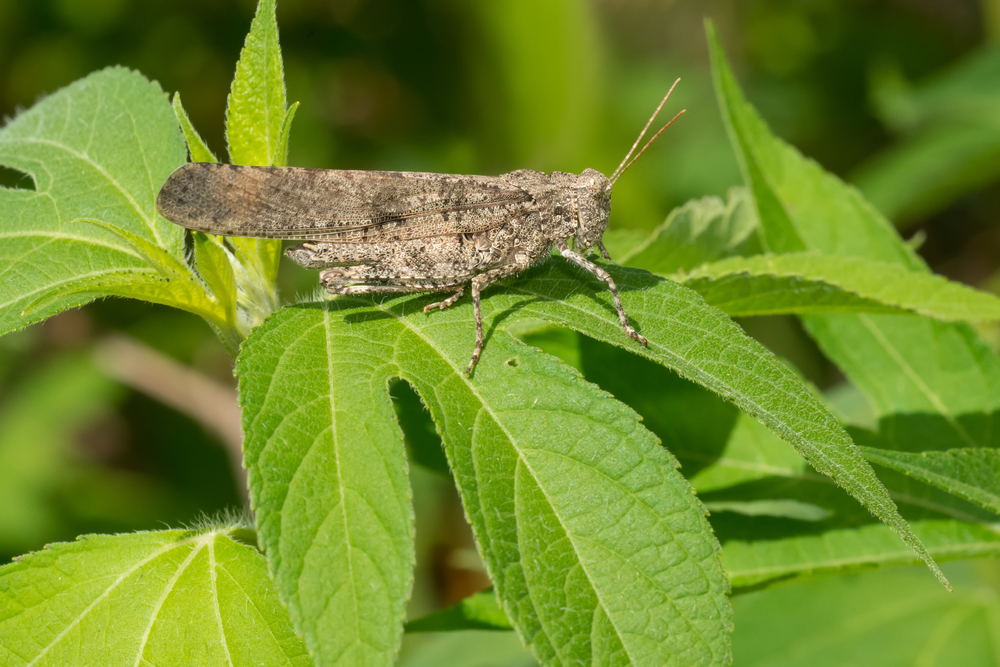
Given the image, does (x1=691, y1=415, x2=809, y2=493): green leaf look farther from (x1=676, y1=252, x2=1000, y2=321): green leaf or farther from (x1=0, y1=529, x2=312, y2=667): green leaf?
(x1=0, y1=529, x2=312, y2=667): green leaf

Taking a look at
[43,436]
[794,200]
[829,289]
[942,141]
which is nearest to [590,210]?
[794,200]

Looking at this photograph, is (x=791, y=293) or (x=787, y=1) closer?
(x=791, y=293)

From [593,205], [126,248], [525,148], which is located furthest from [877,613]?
[525,148]

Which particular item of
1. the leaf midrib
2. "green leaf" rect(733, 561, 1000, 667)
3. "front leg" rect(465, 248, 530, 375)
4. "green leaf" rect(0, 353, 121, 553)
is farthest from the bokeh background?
the leaf midrib

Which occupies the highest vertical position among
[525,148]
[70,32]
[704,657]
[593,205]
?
[70,32]

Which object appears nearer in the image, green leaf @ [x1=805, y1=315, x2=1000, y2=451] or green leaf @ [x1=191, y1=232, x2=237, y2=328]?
green leaf @ [x1=191, y1=232, x2=237, y2=328]

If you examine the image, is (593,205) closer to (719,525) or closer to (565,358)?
(565,358)
